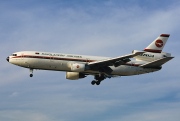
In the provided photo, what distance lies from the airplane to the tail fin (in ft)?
5.14

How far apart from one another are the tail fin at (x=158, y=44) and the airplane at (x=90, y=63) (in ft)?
5.14

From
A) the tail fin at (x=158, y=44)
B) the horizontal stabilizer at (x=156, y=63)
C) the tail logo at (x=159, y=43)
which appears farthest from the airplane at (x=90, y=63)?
the tail logo at (x=159, y=43)

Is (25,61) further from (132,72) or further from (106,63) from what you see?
(132,72)

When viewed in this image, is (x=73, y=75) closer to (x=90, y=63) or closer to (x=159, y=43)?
(x=90, y=63)

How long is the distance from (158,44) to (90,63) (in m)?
17.8

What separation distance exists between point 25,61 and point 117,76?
19.3 m

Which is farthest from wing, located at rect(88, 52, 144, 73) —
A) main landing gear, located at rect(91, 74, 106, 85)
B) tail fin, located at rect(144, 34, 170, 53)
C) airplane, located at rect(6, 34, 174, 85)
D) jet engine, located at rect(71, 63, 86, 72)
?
tail fin, located at rect(144, 34, 170, 53)

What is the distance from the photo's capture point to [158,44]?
317 ft

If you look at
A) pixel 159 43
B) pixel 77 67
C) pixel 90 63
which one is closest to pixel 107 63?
pixel 90 63

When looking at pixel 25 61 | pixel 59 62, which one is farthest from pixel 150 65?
pixel 25 61

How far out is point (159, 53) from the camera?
95.4 meters

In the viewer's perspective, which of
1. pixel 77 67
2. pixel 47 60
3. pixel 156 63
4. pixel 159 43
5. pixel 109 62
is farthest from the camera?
pixel 159 43

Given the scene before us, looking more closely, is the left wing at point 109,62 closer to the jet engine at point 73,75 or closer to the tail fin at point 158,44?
the jet engine at point 73,75

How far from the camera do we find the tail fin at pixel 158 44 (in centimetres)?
9575
